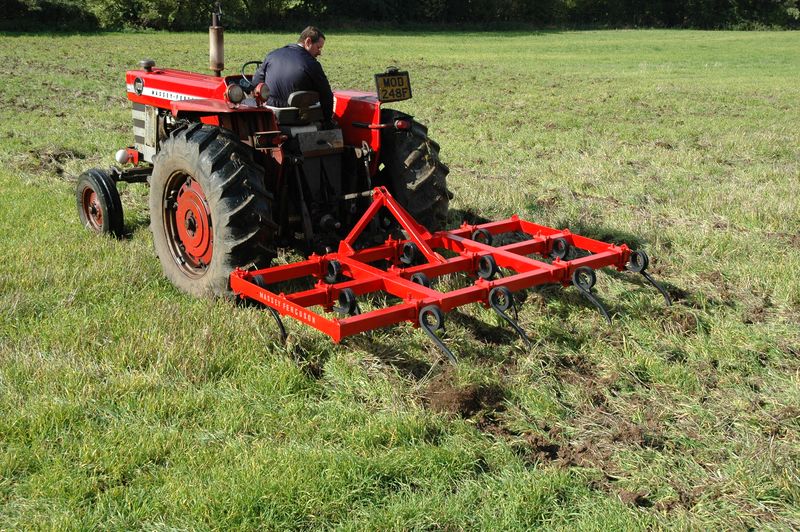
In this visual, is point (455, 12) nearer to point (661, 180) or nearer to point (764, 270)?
point (661, 180)

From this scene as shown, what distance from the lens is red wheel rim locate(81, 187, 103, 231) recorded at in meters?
6.77

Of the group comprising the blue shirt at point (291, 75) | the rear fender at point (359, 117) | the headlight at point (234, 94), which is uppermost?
the blue shirt at point (291, 75)

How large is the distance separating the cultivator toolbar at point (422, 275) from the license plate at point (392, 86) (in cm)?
69

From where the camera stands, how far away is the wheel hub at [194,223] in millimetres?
5336

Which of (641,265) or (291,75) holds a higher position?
(291,75)

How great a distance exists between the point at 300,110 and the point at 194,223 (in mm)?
1067

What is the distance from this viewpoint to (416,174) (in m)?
5.82

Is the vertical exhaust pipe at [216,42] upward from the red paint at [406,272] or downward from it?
upward

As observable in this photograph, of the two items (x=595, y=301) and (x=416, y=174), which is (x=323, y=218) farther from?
(x=595, y=301)

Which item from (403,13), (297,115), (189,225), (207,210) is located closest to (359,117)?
(297,115)

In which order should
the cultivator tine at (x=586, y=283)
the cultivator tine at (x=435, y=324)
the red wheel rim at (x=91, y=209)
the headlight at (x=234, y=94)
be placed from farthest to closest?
1. the red wheel rim at (x=91, y=209)
2. the headlight at (x=234, y=94)
3. the cultivator tine at (x=586, y=283)
4. the cultivator tine at (x=435, y=324)

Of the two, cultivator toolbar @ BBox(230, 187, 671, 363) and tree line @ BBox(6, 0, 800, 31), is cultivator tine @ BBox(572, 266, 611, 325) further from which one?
tree line @ BBox(6, 0, 800, 31)

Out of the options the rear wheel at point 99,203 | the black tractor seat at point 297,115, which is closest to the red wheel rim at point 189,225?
the black tractor seat at point 297,115

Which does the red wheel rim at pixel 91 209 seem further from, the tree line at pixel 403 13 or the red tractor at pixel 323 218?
the tree line at pixel 403 13
